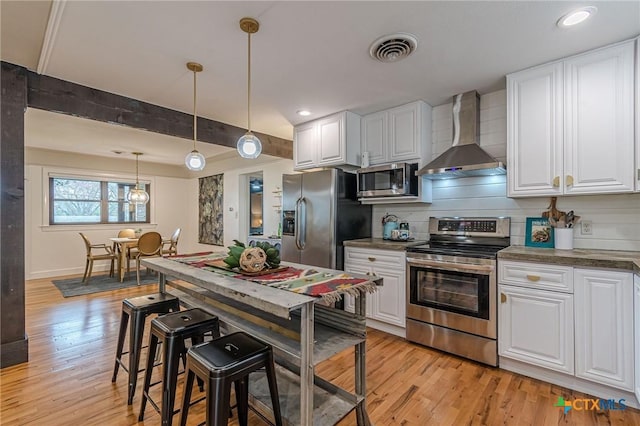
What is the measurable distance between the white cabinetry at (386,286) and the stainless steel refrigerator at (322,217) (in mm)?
271

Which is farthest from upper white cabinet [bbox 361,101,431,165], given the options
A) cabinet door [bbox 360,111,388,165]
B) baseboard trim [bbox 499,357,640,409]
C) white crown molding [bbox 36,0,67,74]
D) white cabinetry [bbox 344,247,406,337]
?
white crown molding [bbox 36,0,67,74]

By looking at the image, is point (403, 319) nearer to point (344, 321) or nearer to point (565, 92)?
point (344, 321)

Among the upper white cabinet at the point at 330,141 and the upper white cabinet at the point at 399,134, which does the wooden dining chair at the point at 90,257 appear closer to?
the upper white cabinet at the point at 330,141

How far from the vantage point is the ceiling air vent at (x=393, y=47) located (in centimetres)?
205

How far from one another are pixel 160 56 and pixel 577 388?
12.8 ft

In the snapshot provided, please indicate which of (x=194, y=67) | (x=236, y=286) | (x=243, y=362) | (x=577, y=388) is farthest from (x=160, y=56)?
(x=577, y=388)

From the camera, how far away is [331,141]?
359cm

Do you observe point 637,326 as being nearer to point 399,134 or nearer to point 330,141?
point 399,134

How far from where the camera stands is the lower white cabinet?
188 centimetres

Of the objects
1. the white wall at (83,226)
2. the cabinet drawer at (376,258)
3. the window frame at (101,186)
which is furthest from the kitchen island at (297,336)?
the window frame at (101,186)

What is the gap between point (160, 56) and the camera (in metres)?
2.31

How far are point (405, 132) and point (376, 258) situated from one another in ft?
4.59

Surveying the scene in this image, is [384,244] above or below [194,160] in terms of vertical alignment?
below

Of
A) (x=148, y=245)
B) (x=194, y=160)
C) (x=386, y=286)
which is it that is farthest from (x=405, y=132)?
(x=148, y=245)
